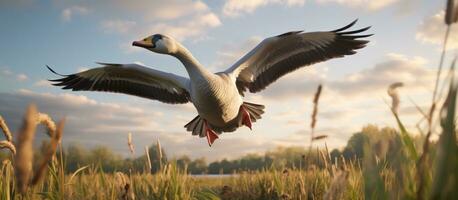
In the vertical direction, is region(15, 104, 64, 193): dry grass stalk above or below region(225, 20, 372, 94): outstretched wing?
below

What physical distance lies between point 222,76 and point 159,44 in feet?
3.39

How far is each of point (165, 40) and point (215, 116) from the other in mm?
1295

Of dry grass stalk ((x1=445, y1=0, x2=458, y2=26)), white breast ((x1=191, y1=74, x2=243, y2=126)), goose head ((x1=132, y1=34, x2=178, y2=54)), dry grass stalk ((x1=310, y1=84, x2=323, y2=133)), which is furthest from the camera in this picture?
goose head ((x1=132, y1=34, x2=178, y2=54))

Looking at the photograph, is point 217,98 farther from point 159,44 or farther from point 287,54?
point 287,54

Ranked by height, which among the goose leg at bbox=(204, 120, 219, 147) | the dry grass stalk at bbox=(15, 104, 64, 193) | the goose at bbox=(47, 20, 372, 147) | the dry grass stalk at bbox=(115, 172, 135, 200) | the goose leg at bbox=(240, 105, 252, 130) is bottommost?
Answer: the dry grass stalk at bbox=(115, 172, 135, 200)

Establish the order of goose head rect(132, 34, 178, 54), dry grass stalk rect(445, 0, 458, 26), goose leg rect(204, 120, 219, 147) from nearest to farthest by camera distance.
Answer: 1. dry grass stalk rect(445, 0, 458, 26)
2. goose head rect(132, 34, 178, 54)
3. goose leg rect(204, 120, 219, 147)

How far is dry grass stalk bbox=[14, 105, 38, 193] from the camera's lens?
813 millimetres

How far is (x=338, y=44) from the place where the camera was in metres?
7.61

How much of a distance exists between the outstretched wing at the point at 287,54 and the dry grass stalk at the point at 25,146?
19.9ft

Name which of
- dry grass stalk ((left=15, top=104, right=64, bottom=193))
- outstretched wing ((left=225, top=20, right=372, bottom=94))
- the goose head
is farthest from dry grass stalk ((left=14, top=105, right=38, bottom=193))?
outstretched wing ((left=225, top=20, right=372, bottom=94))

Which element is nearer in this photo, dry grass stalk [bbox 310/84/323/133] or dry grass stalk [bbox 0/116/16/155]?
dry grass stalk [bbox 310/84/323/133]

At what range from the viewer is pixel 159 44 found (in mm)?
6027

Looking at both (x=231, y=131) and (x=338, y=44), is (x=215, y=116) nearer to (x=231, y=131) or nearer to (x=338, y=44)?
(x=231, y=131)

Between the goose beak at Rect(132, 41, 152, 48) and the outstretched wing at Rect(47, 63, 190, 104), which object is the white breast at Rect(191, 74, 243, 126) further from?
the outstretched wing at Rect(47, 63, 190, 104)
